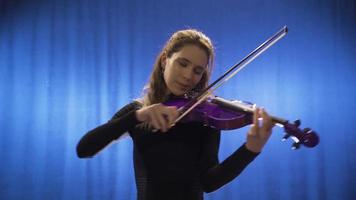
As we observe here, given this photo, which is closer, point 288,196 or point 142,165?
point 142,165

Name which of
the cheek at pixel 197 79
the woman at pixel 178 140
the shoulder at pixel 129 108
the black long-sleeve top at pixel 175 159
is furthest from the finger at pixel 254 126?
the shoulder at pixel 129 108

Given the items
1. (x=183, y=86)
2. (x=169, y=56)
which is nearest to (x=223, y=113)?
(x=183, y=86)

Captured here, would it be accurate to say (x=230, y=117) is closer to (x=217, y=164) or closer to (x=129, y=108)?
(x=217, y=164)

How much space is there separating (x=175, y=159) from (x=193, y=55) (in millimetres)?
291

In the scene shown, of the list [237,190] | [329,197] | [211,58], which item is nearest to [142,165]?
[211,58]

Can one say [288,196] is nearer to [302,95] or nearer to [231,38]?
[302,95]

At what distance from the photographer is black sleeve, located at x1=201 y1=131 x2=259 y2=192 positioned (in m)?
0.87

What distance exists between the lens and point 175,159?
38.5 inches

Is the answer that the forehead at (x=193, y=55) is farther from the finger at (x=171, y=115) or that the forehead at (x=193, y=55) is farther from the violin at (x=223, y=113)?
the finger at (x=171, y=115)

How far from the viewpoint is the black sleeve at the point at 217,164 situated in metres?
0.87

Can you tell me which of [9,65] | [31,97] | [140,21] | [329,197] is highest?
[140,21]

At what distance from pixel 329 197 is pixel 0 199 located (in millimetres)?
1836

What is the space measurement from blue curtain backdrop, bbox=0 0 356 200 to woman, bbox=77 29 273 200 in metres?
1.06

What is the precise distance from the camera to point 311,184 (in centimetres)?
208
